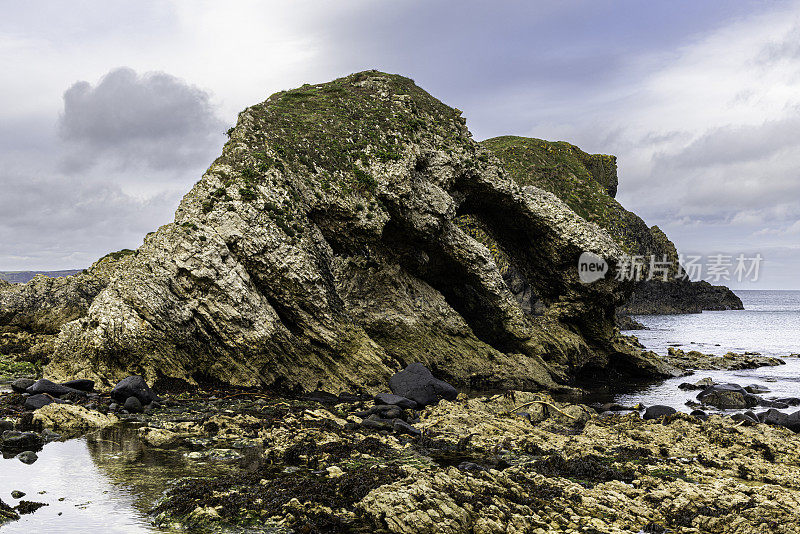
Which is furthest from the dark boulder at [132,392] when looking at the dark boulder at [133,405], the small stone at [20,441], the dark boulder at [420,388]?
the dark boulder at [420,388]

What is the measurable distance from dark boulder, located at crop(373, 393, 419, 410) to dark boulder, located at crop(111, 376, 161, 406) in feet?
Result: 27.3

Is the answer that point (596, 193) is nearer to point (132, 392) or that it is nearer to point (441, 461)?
point (441, 461)

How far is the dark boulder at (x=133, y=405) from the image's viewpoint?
61.8 ft

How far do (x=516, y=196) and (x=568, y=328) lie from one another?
10057 millimetres

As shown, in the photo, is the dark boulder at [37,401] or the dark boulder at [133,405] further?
the dark boulder at [133,405]

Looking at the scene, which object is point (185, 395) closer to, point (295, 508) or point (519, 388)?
point (295, 508)

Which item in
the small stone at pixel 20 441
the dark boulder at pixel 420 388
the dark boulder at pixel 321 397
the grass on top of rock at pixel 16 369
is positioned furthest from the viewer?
the grass on top of rock at pixel 16 369

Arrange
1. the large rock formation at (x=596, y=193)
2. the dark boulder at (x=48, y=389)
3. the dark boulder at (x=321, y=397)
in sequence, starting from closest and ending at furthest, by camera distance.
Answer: the dark boulder at (x=48, y=389) → the dark boulder at (x=321, y=397) → the large rock formation at (x=596, y=193)

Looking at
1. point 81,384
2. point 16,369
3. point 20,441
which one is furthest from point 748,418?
point 16,369

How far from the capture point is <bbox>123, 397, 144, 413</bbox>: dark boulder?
1884 cm

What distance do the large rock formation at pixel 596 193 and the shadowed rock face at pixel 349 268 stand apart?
5.75m

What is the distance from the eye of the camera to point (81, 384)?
814 inches

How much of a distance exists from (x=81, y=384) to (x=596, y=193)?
1515 inches

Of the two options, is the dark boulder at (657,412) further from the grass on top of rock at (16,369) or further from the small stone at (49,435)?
Answer: the grass on top of rock at (16,369)
